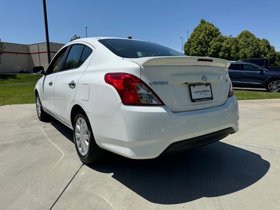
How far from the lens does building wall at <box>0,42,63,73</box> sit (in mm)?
49781

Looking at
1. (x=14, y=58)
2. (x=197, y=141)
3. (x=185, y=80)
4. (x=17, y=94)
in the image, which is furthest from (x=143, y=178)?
(x=14, y=58)

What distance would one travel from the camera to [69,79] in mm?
3826

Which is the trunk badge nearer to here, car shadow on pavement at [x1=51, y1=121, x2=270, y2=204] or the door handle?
car shadow on pavement at [x1=51, y1=121, x2=270, y2=204]

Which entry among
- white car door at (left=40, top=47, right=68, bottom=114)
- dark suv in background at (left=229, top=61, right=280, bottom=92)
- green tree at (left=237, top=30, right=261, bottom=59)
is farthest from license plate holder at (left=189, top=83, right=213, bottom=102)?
green tree at (left=237, top=30, right=261, bottom=59)

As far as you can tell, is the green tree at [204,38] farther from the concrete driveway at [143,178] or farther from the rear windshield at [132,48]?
the rear windshield at [132,48]

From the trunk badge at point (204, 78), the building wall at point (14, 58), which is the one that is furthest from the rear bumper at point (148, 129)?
the building wall at point (14, 58)

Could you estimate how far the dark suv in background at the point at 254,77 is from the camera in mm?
14250

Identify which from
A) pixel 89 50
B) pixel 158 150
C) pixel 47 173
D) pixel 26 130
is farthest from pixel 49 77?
pixel 158 150

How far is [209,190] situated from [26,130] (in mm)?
4014

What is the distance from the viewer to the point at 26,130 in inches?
216

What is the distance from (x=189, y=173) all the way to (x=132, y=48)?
5.68 ft

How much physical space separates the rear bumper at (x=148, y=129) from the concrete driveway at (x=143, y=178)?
1.49ft

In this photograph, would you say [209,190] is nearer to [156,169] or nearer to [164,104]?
[156,169]

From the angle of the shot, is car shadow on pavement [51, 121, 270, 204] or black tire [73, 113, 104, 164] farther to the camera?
black tire [73, 113, 104, 164]
